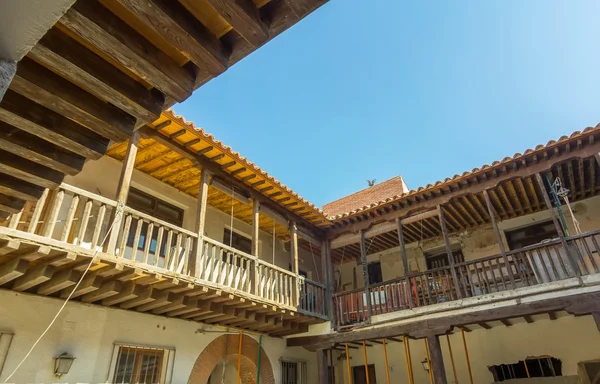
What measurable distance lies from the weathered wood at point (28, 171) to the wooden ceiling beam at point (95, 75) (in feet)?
2.72

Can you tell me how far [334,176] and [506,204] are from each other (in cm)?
804

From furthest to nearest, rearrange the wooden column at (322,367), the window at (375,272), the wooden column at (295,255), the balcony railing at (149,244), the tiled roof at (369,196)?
the tiled roof at (369,196), the window at (375,272), the wooden column at (322,367), the wooden column at (295,255), the balcony railing at (149,244)

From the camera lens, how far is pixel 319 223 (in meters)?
9.96

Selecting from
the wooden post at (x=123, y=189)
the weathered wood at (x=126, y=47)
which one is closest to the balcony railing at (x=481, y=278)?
the wooden post at (x=123, y=189)

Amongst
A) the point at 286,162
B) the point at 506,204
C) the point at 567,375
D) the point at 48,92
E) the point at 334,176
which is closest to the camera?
the point at 48,92

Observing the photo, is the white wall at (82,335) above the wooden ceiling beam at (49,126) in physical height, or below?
below

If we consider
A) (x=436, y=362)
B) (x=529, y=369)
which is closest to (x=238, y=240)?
(x=436, y=362)

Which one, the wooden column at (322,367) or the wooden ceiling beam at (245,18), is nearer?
the wooden ceiling beam at (245,18)

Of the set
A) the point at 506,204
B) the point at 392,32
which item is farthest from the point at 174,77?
the point at 506,204

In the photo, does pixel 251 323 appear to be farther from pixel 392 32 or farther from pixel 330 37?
pixel 392 32

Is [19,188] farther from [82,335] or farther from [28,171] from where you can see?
[82,335]

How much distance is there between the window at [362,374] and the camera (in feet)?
34.0

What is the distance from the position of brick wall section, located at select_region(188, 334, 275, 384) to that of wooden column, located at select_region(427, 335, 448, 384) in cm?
378

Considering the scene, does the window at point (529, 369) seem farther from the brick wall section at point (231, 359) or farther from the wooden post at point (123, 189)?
the wooden post at point (123, 189)
